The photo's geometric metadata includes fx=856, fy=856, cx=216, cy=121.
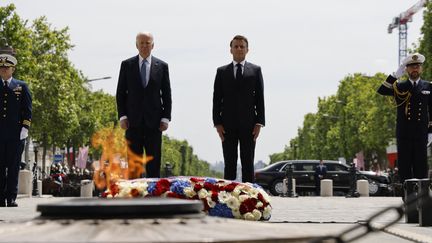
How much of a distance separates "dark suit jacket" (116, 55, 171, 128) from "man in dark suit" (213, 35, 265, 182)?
2.33 feet

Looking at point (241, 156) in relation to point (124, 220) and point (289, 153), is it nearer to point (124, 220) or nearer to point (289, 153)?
point (124, 220)

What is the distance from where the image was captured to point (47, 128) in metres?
53.3

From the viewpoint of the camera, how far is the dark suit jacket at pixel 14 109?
39.3 ft

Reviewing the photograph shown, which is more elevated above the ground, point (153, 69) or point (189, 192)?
point (153, 69)

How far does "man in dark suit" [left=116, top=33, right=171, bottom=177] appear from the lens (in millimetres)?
9414

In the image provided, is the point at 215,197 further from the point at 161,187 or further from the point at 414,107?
the point at 414,107

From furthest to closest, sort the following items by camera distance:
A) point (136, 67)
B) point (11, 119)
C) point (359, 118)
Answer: point (359, 118) < point (11, 119) < point (136, 67)

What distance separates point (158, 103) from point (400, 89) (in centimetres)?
375

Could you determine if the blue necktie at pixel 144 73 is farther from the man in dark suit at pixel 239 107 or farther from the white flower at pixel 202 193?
the white flower at pixel 202 193

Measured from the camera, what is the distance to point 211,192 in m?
7.25

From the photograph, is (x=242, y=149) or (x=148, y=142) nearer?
(x=148, y=142)

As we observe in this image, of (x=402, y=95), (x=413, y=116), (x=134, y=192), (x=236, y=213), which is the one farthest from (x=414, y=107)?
(x=134, y=192)

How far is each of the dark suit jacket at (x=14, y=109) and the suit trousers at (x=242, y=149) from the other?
358 centimetres

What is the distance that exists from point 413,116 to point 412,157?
567 millimetres
